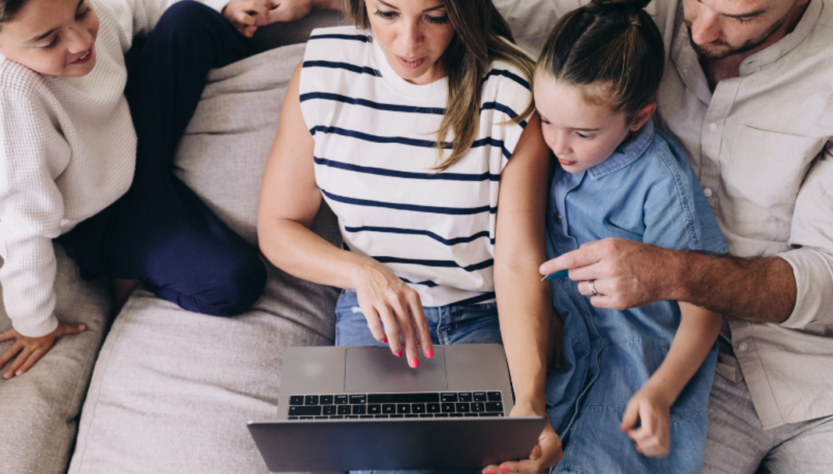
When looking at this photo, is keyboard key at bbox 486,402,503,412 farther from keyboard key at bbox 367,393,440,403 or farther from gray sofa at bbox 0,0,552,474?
gray sofa at bbox 0,0,552,474

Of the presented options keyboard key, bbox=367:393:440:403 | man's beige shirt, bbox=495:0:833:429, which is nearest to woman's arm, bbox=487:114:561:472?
keyboard key, bbox=367:393:440:403

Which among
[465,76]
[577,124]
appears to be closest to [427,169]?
[465,76]

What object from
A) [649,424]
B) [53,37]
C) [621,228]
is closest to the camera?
[649,424]

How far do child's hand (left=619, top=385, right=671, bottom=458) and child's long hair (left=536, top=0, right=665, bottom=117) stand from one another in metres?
0.57

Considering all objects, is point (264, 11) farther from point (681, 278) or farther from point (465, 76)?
point (681, 278)

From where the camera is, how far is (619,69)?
1.10m

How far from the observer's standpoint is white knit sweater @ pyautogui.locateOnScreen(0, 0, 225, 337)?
1213 millimetres

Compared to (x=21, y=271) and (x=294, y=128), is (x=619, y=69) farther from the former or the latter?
(x=21, y=271)

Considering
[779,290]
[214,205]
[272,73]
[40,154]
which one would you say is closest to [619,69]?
[779,290]

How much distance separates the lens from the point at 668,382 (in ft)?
3.76

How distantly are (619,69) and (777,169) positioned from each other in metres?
0.48

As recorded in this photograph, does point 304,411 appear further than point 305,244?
No

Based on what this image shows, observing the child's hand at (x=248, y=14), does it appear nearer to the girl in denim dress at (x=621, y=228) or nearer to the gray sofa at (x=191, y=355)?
the gray sofa at (x=191, y=355)

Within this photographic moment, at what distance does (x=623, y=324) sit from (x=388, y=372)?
0.54 meters
